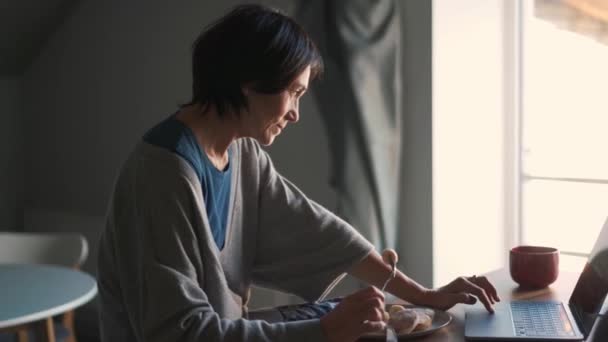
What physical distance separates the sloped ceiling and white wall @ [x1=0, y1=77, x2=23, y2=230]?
4.2 inches

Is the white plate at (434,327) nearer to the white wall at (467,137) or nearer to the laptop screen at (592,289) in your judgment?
the laptop screen at (592,289)

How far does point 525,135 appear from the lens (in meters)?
2.62

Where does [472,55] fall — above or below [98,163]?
above

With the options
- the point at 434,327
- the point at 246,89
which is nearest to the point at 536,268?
the point at 434,327

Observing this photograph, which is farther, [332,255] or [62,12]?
[62,12]

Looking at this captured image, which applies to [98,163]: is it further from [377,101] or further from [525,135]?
[525,135]

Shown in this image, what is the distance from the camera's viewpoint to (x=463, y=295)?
58.7 inches

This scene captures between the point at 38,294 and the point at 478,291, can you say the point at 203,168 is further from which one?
the point at 38,294

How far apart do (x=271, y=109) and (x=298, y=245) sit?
33 cm

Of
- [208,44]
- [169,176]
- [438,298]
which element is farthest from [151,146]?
[438,298]

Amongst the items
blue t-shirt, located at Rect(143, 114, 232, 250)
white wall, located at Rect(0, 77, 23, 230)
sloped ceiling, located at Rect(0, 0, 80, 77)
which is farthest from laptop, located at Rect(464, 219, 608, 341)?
white wall, located at Rect(0, 77, 23, 230)

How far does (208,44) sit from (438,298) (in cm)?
61

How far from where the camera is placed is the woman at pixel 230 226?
3.97 feet

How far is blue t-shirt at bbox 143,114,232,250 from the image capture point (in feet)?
4.37
